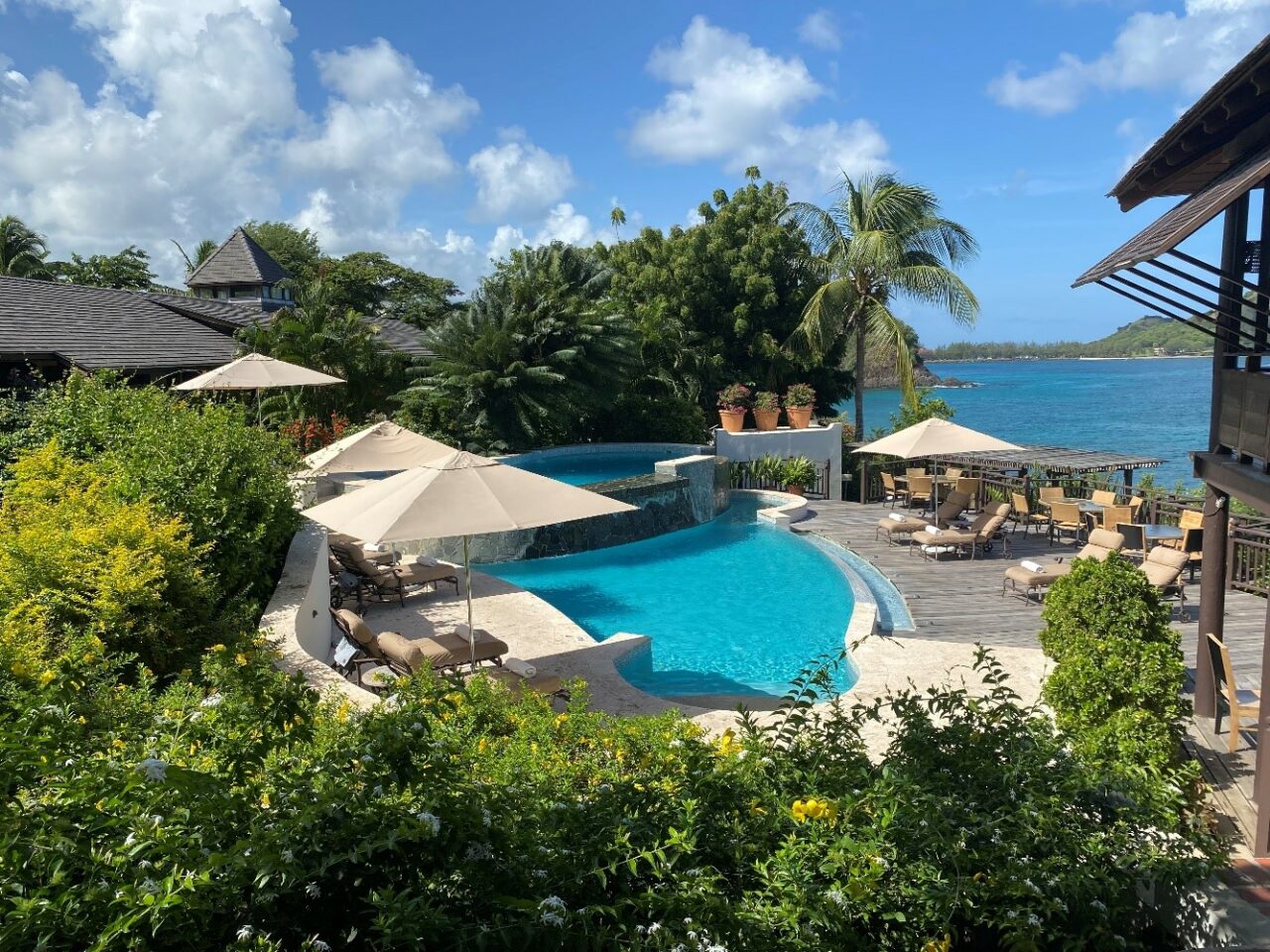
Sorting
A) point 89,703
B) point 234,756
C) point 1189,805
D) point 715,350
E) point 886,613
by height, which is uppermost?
point 715,350

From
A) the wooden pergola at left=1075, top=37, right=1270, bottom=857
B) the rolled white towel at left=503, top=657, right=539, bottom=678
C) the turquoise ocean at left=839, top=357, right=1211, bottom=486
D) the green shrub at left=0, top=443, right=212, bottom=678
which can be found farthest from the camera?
the turquoise ocean at left=839, top=357, right=1211, bottom=486

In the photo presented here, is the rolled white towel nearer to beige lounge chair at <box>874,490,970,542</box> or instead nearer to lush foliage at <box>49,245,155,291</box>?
beige lounge chair at <box>874,490,970,542</box>

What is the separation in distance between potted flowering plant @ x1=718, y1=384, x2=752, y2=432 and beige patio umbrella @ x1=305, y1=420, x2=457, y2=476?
1440cm

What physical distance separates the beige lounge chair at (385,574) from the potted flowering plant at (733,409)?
13.5 meters

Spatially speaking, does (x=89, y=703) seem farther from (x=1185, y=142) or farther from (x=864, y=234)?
(x=864, y=234)

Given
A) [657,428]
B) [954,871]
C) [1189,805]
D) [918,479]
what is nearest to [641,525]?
[918,479]

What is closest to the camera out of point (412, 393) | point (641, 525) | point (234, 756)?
point (234, 756)

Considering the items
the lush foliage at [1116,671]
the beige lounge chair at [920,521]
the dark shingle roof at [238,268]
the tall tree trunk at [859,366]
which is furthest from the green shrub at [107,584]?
the dark shingle roof at [238,268]

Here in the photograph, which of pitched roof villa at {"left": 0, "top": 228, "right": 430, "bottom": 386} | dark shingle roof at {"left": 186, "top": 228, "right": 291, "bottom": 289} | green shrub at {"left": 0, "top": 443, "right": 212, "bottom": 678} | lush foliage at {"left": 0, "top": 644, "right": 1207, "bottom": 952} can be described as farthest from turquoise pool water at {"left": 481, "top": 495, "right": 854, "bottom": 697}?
dark shingle roof at {"left": 186, "top": 228, "right": 291, "bottom": 289}

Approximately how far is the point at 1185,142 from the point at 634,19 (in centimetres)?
1725

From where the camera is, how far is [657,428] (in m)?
27.6

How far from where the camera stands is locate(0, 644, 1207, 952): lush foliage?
235cm

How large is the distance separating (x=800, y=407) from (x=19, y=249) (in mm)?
39048

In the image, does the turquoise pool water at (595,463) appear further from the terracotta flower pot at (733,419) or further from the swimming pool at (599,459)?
the terracotta flower pot at (733,419)
